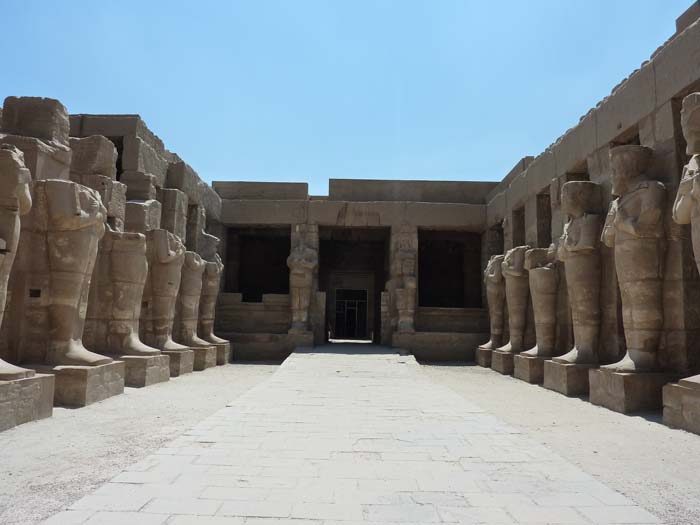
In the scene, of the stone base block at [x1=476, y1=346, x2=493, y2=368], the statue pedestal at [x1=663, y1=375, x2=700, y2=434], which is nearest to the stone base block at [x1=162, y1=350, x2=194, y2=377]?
the stone base block at [x1=476, y1=346, x2=493, y2=368]

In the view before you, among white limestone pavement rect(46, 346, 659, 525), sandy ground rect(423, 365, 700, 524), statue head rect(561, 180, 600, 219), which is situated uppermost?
statue head rect(561, 180, 600, 219)

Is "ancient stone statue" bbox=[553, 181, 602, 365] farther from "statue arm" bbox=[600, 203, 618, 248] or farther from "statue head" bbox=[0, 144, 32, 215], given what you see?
"statue head" bbox=[0, 144, 32, 215]

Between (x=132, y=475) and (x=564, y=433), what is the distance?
399 centimetres

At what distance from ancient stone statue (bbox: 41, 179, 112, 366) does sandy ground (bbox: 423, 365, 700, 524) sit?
497 cm

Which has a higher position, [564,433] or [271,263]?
[271,263]

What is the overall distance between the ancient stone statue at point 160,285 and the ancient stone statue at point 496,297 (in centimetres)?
636

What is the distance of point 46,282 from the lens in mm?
6094

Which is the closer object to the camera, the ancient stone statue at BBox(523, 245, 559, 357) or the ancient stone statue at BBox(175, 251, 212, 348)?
the ancient stone statue at BBox(523, 245, 559, 357)

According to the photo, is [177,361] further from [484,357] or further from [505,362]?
[484,357]

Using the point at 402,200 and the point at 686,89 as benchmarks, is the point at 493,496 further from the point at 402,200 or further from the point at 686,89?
the point at 402,200

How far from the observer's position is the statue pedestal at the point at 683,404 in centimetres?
489

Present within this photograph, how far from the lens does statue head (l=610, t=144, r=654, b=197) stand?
6.40m

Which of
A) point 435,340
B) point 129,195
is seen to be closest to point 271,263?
point 435,340

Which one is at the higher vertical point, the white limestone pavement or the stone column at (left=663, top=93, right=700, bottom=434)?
the stone column at (left=663, top=93, right=700, bottom=434)
